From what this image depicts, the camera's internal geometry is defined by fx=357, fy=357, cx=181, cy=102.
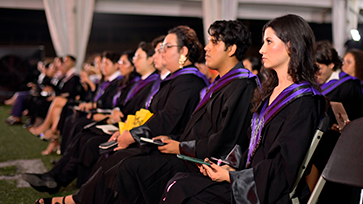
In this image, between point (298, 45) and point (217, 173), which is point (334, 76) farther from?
point (217, 173)

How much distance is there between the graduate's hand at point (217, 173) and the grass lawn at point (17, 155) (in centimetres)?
177

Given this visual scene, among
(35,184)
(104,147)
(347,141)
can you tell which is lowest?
(35,184)

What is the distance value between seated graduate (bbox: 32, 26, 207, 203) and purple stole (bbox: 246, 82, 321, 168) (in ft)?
2.66

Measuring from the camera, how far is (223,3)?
7.59m

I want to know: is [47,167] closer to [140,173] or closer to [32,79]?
[140,173]

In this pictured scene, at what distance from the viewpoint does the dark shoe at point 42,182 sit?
272cm

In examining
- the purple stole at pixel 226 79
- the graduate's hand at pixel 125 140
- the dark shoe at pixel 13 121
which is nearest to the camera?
the purple stole at pixel 226 79

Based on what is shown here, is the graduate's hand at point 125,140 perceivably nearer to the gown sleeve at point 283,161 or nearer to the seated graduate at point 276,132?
the seated graduate at point 276,132

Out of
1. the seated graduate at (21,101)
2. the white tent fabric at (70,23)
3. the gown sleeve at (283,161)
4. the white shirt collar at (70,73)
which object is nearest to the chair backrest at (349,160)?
the gown sleeve at (283,161)

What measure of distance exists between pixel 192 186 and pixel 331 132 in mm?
727

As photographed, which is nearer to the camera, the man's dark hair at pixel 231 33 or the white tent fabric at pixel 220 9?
the man's dark hair at pixel 231 33

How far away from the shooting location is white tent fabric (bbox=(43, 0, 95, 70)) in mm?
7285

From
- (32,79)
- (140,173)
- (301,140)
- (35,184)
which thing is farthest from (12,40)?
(301,140)

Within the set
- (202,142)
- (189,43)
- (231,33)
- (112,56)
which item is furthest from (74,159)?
(112,56)
